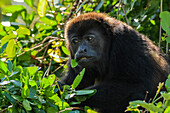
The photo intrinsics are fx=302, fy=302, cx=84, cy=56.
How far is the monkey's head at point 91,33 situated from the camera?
452 centimetres

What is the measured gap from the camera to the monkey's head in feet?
14.8

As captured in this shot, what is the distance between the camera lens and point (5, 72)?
3.06 m

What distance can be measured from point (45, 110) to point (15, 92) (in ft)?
1.23

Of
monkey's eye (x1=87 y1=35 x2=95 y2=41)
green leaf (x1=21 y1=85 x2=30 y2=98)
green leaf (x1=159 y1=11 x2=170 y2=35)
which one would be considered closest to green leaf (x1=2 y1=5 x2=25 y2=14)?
monkey's eye (x1=87 y1=35 x2=95 y2=41)

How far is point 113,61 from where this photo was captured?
4.36m

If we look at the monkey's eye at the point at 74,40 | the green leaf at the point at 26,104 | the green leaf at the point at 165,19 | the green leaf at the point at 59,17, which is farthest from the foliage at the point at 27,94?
the green leaf at the point at 59,17

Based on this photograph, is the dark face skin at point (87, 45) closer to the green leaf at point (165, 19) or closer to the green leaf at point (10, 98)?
the green leaf at point (10, 98)

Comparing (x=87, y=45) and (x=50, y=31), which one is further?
(x=50, y=31)

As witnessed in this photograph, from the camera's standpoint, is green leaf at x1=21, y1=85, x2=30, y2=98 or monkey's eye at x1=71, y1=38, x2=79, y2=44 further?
monkey's eye at x1=71, y1=38, x2=79, y2=44

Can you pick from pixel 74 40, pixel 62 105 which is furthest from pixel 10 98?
pixel 74 40

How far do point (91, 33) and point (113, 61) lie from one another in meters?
0.59

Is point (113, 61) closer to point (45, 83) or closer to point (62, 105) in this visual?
point (62, 105)

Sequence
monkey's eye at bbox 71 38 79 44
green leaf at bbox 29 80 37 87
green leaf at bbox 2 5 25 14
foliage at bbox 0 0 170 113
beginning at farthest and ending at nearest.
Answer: green leaf at bbox 2 5 25 14, monkey's eye at bbox 71 38 79 44, foliage at bbox 0 0 170 113, green leaf at bbox 29 80 37 87

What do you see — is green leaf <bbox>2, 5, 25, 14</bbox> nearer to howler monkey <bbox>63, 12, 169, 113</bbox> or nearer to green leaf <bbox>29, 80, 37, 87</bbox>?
howler monkey <bbox>63, 12, 169, 113</bbox>
